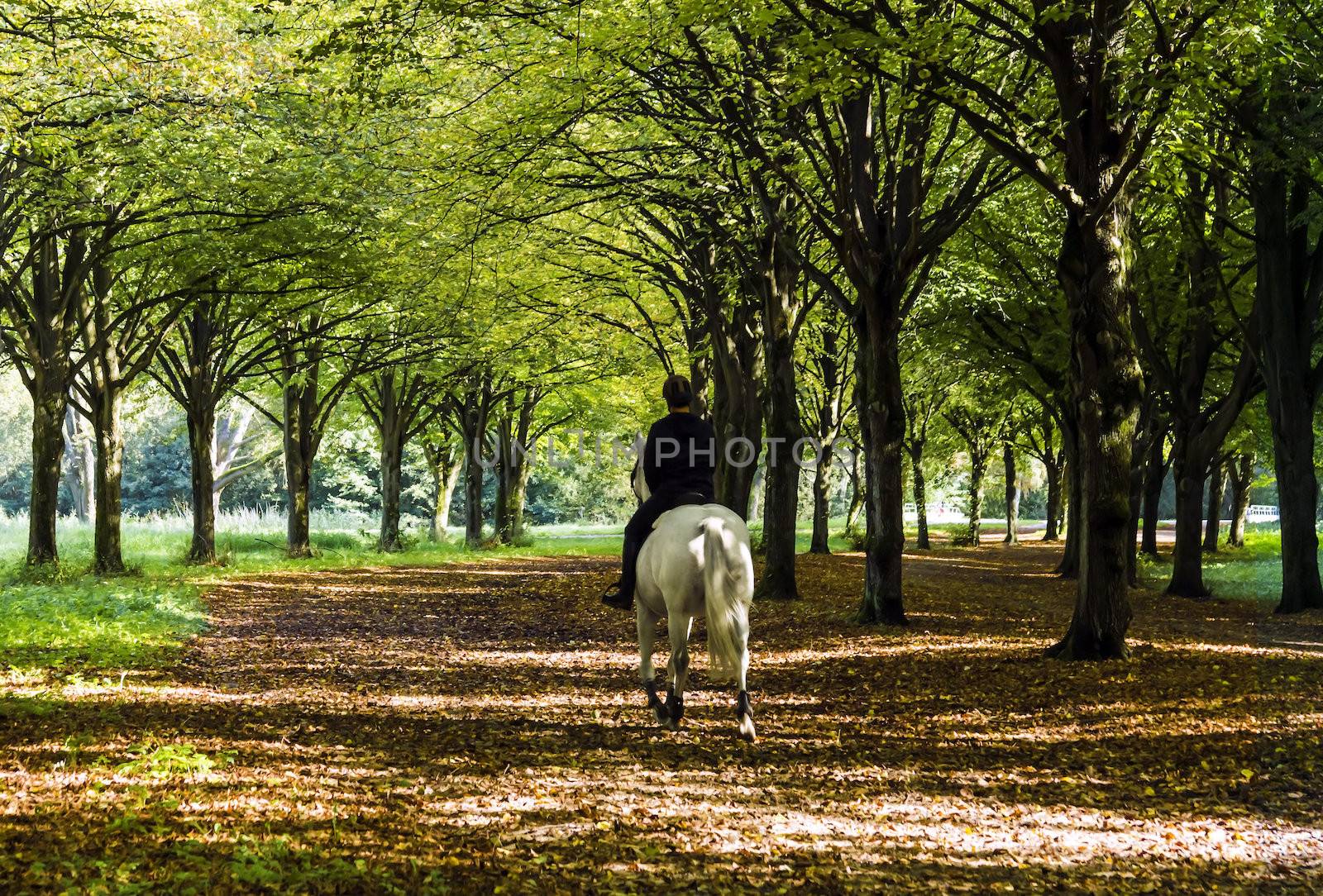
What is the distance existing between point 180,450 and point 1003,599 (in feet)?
205

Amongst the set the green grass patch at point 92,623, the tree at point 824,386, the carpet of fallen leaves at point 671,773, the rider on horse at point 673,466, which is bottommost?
the carpet of fallen leaves at point 671,773

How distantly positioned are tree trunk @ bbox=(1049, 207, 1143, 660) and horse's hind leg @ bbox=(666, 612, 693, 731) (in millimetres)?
4903

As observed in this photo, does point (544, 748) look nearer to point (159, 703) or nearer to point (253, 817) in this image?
point (253, 817)

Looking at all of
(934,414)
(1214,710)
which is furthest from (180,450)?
(1214,710)

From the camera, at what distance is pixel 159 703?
9.10m

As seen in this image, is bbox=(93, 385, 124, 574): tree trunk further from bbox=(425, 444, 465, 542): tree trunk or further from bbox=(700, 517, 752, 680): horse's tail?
bbox=(425, 444, 465, 542): tree trunk

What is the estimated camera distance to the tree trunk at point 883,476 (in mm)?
15359

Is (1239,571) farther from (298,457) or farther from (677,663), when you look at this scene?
(298,457)

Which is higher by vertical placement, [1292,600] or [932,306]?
[932,306]

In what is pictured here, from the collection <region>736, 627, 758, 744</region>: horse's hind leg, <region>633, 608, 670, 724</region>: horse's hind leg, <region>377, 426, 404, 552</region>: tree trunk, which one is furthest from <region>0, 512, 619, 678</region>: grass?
<region>736, 627, 758, 744</region>: horse's hind leg

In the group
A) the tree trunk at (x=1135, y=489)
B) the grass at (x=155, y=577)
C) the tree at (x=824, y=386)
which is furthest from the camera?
the tree at (x=824, y=386)

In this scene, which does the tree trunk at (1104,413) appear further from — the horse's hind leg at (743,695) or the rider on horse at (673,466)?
the horse's hind leg at (743,695)

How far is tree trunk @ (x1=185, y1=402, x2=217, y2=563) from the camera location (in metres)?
26.7

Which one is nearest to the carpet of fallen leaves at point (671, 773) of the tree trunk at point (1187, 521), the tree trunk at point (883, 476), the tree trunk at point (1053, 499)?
the tree trunk at point (883, 476)
